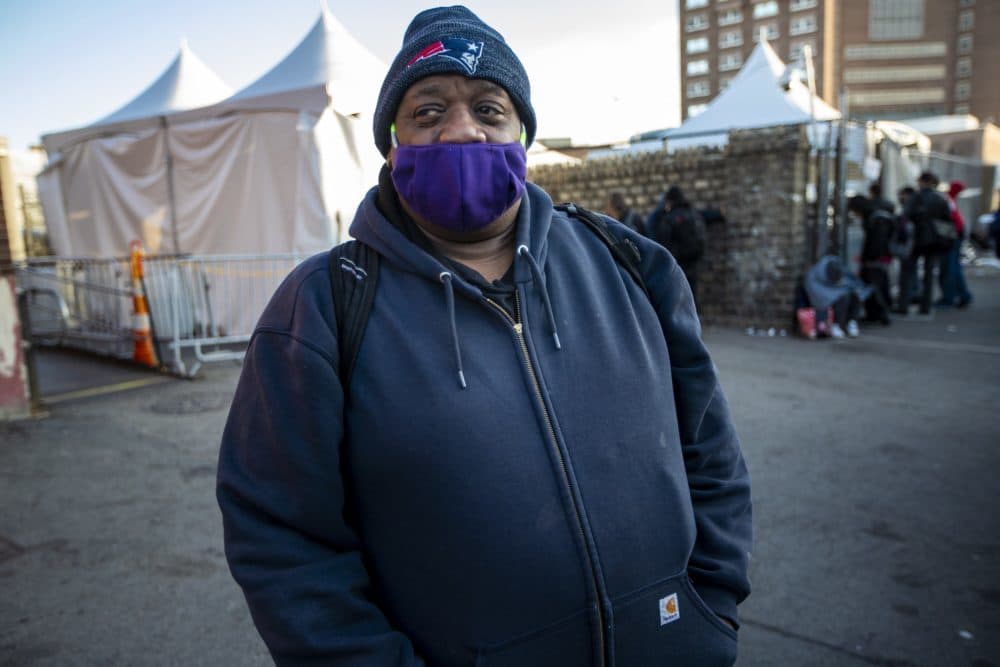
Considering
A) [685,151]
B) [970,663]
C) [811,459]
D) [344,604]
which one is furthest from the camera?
[685,151]

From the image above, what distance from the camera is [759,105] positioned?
14031mm

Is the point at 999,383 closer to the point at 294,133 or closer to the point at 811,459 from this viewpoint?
the point at 811,459

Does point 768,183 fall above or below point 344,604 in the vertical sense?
above

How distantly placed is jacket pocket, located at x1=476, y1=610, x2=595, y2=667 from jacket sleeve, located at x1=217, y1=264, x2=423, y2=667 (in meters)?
0.15

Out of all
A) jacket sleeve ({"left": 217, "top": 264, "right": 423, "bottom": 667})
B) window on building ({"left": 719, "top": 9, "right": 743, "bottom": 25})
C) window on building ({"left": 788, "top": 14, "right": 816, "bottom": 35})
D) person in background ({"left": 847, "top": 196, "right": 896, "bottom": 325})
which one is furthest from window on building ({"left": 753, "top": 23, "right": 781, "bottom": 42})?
jacket sleeve ({"left": 217, "top": 264, "right": 423, "bottom": 667})

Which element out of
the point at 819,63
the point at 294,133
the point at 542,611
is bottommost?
the point at 542,611

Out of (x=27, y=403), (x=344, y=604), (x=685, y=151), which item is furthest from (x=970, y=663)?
(x=685, y=151)

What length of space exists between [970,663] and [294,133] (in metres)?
9.05

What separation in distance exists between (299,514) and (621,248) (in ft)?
2.90

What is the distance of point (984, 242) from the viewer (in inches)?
547

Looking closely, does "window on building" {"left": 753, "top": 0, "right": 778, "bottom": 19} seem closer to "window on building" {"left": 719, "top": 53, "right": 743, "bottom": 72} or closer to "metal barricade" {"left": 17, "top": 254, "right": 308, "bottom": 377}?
"window on building" {"left": 719, "top": 53, "right": 743, "bottom": 72}

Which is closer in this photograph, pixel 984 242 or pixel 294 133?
pixel 294 133

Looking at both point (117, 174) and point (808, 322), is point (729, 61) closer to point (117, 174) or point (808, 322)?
point (808, 322)

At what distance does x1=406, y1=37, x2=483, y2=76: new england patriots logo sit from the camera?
1.43 m
